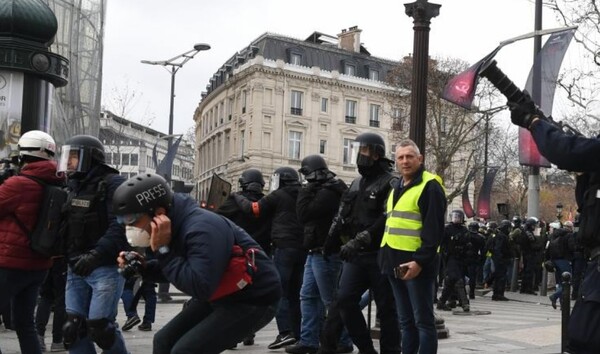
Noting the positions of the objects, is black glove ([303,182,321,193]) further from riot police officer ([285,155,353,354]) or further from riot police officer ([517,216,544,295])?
riot police officer ([517,216,544,295])

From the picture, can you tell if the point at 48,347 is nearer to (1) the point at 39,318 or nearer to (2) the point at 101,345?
(1) the point at 39,318

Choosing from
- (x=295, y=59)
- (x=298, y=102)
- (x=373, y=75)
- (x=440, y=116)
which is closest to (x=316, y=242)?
(x=440, y=116)

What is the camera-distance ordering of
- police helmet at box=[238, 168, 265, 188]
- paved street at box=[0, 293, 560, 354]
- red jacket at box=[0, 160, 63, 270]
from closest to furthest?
red jacket at box=[0, 160, 63, 270] < paved street at box=[0, 293, 560, 354] < police helmet at box=[238, 168, 265, 188]

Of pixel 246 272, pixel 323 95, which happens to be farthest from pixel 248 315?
pixel 323 95

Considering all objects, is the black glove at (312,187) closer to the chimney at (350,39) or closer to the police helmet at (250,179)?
the police helmet at (250,179)

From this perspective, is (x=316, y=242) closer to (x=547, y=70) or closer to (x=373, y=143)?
Result: (x=373, y=143)

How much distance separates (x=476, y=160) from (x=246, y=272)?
164 ft

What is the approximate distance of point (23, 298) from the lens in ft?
21.4

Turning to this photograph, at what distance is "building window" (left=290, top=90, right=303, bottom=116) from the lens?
2776 inches

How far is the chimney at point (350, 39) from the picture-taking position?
7862cm

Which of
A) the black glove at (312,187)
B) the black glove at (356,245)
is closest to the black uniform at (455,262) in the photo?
the black glove at (312,187)

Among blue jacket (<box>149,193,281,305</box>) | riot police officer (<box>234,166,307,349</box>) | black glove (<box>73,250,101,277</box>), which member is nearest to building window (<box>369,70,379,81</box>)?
riot police officer (<box>234,166,307,349</box>)

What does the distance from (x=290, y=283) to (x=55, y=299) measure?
94.8 inches

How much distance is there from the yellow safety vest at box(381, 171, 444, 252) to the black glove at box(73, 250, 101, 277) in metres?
2.35
